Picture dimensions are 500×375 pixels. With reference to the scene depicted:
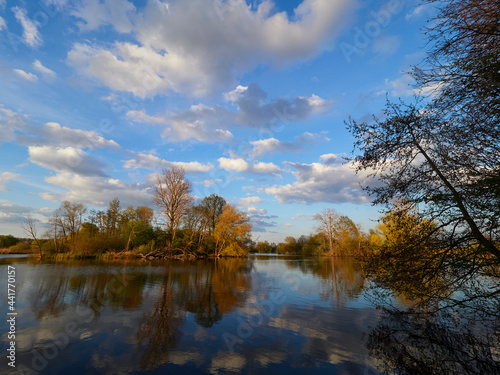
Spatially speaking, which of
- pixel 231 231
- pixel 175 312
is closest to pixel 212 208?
pixel 231 231

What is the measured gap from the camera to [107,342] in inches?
250

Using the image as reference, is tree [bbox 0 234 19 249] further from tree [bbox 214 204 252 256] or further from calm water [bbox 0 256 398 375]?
calm water [bbox 0 256 398 375]

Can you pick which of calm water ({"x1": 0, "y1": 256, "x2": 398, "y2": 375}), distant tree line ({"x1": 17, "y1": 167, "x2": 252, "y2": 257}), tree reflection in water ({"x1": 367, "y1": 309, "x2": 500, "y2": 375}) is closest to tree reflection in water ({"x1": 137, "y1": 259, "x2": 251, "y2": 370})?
calm water ({"x1": 0, "y1": 256, "x2": 398, "y2": 375})

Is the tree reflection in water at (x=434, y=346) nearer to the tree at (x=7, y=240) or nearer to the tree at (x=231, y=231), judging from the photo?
the tree at (x=231, y=231)

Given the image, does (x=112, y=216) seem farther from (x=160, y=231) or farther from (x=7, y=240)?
(x=7, y=240)

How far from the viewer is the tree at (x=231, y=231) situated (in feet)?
165

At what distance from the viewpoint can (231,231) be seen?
50594 millimetres

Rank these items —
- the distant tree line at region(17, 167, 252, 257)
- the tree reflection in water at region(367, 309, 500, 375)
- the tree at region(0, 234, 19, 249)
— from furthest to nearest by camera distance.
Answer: the tree at region(0, 234, 19, 249) < the distant tree line at region(17, 167, 252, 257) < the tree reflection in water at region(367, 309, 500, 375)

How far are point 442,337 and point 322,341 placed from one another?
12.9 feet

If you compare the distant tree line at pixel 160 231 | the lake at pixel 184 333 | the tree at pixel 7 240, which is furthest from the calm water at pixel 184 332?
the tree at pixel 7 240

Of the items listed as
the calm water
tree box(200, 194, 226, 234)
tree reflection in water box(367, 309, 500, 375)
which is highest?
tree box(200, 194, 226, 234)

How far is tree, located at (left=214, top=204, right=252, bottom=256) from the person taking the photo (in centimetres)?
5019

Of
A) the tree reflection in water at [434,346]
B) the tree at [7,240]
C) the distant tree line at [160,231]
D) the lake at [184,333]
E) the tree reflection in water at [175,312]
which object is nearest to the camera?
the lake at [184,333]

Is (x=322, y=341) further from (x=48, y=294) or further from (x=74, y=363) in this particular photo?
(x=48, y=294)
